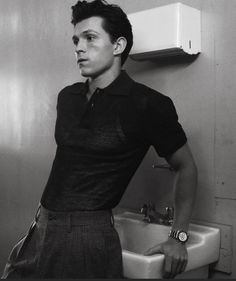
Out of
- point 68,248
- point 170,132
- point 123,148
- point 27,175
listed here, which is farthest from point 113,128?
point 27,175

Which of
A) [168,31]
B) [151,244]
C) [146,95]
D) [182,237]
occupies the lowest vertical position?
[151,244]

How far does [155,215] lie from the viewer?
1742mm

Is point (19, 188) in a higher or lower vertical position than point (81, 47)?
lower

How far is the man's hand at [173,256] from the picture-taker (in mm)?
1339

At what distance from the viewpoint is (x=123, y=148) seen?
142 centimetres

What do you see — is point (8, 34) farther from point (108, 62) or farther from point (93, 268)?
point (93, 268)

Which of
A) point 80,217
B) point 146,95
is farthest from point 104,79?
point 80,217

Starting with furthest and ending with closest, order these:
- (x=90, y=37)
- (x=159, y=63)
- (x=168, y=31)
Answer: (x=159, y=63), (x=168, y=31), (x=90, y=37)

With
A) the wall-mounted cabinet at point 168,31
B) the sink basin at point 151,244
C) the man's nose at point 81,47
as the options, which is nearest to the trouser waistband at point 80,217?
the sink basin at point 151,244

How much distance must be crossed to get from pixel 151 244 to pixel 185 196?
1.38 ft

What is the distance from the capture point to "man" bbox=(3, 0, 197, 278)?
138 cm

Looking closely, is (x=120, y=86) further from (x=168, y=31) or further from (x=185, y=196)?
(x=185, y=196)

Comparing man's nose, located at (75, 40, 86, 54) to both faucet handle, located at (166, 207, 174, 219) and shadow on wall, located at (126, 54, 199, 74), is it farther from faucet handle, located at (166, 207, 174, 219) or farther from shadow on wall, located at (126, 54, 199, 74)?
faucet handle, located at (166, 207, 174, 219)

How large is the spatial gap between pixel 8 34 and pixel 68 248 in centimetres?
178
